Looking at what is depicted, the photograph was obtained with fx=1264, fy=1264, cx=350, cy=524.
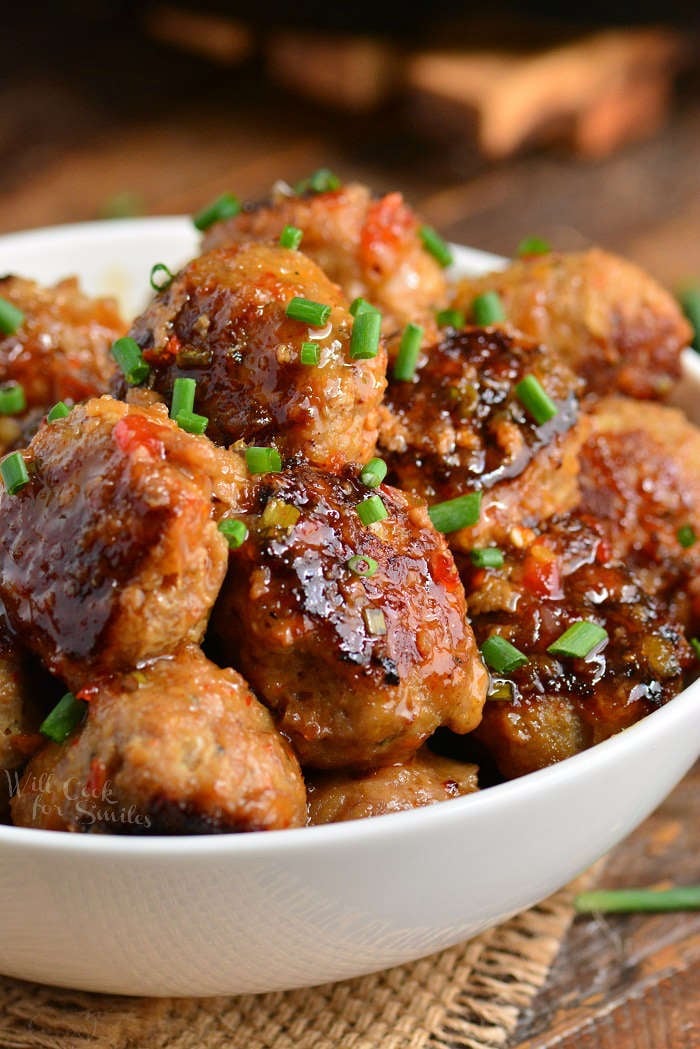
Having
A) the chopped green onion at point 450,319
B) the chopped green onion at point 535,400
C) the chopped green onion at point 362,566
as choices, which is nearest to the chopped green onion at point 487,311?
the chopped green onion at point 450,319

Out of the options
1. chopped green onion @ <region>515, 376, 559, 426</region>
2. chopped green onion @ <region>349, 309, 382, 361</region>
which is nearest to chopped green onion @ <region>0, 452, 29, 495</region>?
chopped green onion @ <region>349, 309, 382, 361</region>

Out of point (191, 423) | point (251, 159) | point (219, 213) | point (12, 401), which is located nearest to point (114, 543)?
point (191, 423)

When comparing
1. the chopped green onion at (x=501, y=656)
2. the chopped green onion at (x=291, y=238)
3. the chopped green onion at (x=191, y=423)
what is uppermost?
the chopped green onion at (x=291, y=238)

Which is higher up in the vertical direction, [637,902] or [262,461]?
[262,461]

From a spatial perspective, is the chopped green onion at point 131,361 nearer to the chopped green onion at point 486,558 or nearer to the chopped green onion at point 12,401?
the chopped green onion at point 12,401

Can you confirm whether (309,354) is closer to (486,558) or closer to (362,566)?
(362,566)

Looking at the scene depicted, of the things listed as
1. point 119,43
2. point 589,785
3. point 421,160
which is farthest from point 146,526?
point 119,43
